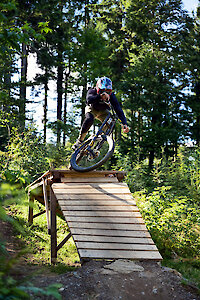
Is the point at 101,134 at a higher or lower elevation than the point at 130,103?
lower

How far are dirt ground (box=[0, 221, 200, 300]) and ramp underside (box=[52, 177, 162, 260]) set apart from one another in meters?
0.18

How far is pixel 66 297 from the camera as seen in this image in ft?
8.85

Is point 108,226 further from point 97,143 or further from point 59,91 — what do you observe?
point 59,91

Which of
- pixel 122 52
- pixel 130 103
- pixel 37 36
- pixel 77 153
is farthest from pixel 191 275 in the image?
pixel 122 52

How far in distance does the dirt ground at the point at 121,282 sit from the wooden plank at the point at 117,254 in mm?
71

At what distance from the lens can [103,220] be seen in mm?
4074

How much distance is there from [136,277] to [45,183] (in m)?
3.26

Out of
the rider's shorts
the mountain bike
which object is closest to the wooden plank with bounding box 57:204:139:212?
the mountain bike

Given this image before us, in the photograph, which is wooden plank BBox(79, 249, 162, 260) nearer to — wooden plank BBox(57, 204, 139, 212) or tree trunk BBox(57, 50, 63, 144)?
wooden plank BBox(57, 204, 139, 212)

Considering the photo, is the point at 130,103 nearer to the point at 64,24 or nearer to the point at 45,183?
the point at 64,24

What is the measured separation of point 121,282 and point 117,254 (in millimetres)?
576

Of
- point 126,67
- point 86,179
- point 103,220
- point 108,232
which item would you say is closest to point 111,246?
point 108,232

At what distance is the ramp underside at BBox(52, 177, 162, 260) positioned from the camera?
3555 millimetres

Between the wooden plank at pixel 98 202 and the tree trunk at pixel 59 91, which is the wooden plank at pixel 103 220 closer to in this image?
the wooden plank at pixel 98 202
